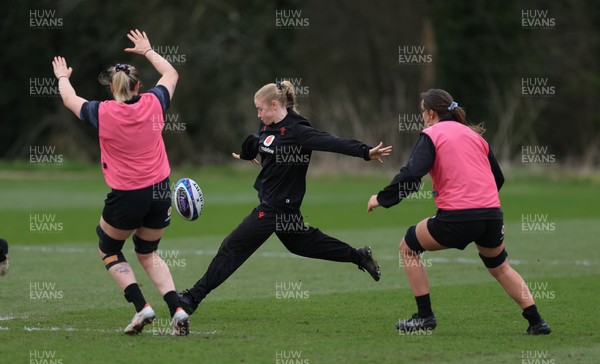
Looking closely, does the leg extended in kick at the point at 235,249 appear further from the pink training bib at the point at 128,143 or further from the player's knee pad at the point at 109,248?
the pink training bib at the point at 128,143

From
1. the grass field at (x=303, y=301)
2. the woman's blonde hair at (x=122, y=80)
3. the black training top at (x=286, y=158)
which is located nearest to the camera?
the grass field at (x=303, y=301)

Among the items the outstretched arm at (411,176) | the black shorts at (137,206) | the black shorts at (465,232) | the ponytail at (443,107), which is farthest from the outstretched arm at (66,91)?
the black shorts at (465,232)

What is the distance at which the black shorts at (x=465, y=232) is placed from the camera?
768cm

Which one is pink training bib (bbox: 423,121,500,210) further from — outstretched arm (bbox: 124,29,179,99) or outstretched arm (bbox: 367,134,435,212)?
outstretched arm (bbox: 124,29,179,99)

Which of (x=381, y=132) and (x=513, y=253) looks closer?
(x=513, y=253)

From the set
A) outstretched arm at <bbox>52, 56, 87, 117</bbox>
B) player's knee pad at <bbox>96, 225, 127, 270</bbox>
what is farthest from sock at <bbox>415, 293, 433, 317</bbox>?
outstretched arm at <bbox>52, 56, 87, 117</bbox>

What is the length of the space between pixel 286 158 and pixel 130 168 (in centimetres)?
144

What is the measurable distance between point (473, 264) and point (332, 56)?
1213 inches

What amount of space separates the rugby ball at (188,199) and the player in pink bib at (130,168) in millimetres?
358

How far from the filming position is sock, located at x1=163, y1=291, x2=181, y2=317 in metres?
7.88

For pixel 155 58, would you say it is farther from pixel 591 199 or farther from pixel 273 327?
pixel 591 199

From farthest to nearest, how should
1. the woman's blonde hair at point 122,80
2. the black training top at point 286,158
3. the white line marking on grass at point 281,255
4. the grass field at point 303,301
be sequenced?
the white line marking on grass at point 281,255, the black training top at point 286,158, the woman's blonde hair at point 122,80, the grass field at point 303,301

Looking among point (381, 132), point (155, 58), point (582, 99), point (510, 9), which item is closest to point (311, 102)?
point (381, 132)

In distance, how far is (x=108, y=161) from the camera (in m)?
7.79
